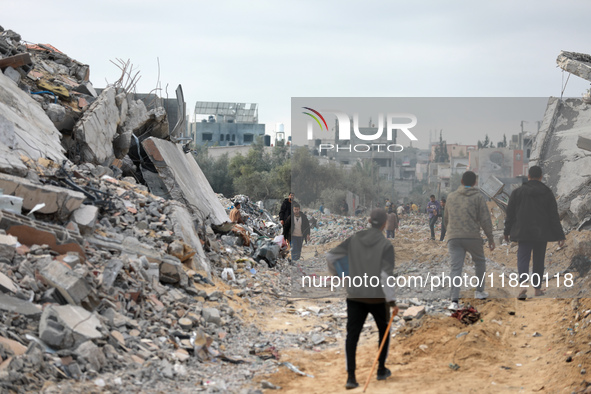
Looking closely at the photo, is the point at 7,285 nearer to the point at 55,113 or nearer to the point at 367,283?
the point at 367,283

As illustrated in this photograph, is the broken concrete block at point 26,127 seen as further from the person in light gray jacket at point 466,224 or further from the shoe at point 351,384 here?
the person in light gray jacket at point 466,224

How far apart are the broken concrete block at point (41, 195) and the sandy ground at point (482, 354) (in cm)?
283

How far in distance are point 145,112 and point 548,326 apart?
8903 mm

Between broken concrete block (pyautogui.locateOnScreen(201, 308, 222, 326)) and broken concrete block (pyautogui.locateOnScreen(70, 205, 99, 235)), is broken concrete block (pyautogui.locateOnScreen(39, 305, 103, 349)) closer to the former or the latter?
broken concrete block (pyautogui.locateOnScreen(201, 308, 222, 326))

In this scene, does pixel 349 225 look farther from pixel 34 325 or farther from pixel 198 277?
pixel 34 325

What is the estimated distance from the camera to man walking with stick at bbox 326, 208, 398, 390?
5.52 meters

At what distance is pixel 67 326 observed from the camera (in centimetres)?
529

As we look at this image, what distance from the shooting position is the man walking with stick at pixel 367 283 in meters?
5.52

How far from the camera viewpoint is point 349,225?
10.1m

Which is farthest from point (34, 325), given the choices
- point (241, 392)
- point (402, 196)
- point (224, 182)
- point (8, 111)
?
point (224, 182)

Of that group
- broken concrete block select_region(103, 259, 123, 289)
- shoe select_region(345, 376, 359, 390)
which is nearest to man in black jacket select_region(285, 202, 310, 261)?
broken concrete block select_region(103, 259, 123, 289)

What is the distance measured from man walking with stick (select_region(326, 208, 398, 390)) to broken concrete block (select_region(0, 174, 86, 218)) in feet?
11.7

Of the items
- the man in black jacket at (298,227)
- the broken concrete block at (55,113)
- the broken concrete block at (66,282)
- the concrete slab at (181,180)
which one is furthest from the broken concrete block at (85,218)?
the man in black jacket at (298,227)

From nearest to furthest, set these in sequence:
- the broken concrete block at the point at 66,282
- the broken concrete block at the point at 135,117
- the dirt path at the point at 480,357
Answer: the dirt path at the point at 480,357 → the broken concrete block at the point at 66,282 → the broken concrete block at the point at 135,117
